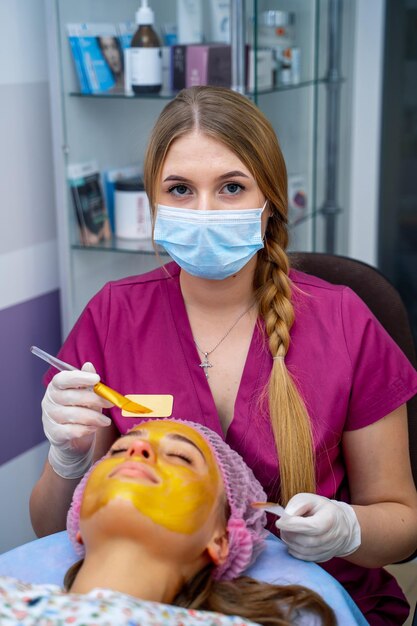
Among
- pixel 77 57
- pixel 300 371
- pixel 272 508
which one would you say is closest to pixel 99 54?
pixel 77 57

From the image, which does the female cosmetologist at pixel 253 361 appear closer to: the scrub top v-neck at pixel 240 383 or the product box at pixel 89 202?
the scrub top v-neck at pixel 240 383

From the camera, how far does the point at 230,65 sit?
2.17m

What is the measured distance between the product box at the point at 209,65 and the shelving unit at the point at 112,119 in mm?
69

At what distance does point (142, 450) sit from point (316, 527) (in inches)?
11.2

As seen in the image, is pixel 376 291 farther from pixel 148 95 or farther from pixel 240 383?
pixel 148 95

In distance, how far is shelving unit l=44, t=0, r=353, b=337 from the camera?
7.39 ft

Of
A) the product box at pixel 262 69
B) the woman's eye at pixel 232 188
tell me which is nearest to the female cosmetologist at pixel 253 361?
the woman's eye at pixel 232 188

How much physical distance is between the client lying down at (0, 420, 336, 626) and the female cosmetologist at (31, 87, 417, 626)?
17 cm

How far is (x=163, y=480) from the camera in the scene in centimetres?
124

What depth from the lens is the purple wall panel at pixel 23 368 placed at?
2234mm

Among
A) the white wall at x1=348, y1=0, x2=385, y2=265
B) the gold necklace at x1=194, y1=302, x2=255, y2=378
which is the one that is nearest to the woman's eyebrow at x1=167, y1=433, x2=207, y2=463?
the gold necklace at x1=194, y1=302, x2=255, y2=378

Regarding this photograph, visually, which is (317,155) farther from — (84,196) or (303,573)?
(303,573)

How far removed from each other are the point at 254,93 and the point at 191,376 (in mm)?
914

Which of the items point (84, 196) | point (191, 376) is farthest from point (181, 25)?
point (191, 376)
